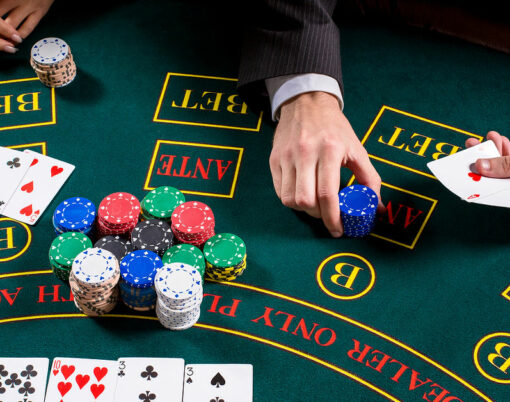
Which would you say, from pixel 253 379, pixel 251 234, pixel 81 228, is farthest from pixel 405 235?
pixel 81 228

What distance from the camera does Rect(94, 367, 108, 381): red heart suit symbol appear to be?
242 cm

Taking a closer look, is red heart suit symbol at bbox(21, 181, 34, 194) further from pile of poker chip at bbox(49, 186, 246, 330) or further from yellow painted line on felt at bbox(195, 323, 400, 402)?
yellow painted line on felt at bbox(195, 323, 400, 402)

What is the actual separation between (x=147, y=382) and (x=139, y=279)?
375mm

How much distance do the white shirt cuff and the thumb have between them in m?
0.69

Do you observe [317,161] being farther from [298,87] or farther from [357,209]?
[298,87]

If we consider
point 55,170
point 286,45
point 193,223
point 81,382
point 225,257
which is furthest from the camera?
point 286,45

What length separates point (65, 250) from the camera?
2.65 m

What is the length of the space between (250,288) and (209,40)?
1.59 metres

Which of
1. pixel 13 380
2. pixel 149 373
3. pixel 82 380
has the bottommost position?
pixel 13 380

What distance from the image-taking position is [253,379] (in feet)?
7.91

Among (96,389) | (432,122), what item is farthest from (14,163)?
(432,122)

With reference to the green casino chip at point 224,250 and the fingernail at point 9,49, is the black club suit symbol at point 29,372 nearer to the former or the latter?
the green casino chip at point 224,250

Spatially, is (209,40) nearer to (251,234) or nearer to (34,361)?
(251,234)

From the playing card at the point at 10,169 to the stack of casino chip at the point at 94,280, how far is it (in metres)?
0.66
